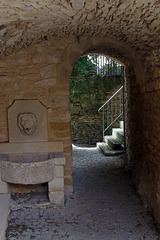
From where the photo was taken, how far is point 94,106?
350 inches

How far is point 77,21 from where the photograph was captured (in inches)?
104

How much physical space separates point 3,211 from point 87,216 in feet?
3.70

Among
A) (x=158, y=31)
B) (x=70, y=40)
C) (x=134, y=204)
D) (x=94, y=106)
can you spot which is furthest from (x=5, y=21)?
(x=94, y=106)

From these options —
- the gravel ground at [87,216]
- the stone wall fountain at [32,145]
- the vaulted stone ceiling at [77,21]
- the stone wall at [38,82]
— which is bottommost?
the gravel ground at [87,216]

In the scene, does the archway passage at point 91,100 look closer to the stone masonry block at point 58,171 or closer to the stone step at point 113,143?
the stone step at point 113,143

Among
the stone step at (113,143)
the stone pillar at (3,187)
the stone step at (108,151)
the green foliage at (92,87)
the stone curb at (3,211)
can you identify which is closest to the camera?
the stone curb at (3,211)

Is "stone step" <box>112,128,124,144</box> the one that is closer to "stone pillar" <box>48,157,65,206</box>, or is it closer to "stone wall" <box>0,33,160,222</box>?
"stone wall" <box>0,33,160,222</box>

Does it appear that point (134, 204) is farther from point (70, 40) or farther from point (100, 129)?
point (100, 129)

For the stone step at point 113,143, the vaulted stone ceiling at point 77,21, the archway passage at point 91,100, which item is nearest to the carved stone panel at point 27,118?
the vaulted stone ceiling at point 77,21

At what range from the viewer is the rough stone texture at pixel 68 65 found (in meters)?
2.62

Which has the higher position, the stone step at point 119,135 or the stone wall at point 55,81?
the stone wall at point 55,81

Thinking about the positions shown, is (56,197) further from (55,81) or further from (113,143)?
(113,143)

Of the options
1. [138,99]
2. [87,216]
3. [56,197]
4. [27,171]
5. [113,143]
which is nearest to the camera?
[27,171]

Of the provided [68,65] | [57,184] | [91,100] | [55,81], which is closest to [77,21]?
[68,65]
